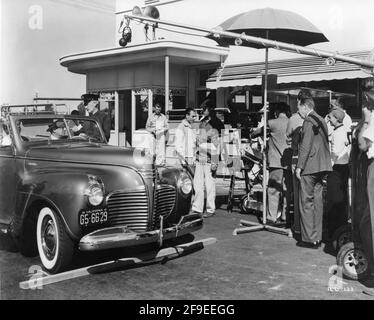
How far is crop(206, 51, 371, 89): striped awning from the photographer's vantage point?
9.59 m

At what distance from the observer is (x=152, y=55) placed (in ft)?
41.9

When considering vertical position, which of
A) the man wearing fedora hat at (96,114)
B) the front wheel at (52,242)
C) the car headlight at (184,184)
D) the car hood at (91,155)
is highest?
the man wearing fedora hat at (96,114)

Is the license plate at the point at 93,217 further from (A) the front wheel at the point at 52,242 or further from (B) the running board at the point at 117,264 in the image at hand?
(B) the running board at the point at 117,264

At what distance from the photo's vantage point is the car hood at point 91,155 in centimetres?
494

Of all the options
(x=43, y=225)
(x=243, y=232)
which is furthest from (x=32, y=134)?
(x=243, y=232)

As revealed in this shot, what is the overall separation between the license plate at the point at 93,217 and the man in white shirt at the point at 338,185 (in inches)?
116

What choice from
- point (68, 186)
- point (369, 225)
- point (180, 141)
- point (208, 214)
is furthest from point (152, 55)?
point (369, 225)

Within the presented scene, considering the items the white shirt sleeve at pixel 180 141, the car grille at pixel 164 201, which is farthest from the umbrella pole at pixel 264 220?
the car grille at pixel 164 201

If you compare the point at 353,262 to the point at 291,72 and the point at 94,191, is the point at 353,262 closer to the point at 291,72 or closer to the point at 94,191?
the point at 94,191

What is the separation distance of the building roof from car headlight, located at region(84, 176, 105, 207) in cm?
809

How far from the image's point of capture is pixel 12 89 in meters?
19.7

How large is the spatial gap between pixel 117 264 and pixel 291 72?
7.47 metres
